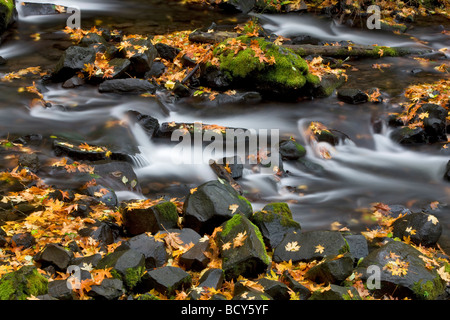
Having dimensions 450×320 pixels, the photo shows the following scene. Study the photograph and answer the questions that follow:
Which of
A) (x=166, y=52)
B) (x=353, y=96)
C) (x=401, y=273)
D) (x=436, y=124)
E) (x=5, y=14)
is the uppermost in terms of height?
(x=5, y=14)

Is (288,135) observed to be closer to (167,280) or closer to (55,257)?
(167,280)

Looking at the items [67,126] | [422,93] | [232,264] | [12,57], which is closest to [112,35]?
[12,57]

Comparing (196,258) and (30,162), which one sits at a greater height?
(30,162)

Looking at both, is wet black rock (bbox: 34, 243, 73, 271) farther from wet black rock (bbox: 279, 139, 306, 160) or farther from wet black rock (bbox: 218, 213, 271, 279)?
wet black rock (bbox: 279, 139, 306, 160)

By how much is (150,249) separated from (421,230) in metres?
3.42

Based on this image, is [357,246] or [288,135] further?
[288,135]

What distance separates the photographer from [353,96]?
33.0 ft

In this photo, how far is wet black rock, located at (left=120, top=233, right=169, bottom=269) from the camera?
4.70m

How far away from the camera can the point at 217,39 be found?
39.3 feet

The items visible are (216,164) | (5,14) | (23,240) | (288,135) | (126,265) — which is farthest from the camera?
(5,14)

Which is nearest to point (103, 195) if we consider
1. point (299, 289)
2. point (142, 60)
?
point (299, 289)

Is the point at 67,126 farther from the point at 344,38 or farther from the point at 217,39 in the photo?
the point at 344,38

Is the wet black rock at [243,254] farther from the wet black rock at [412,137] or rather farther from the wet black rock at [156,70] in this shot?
the wet black rock at [156,70]
